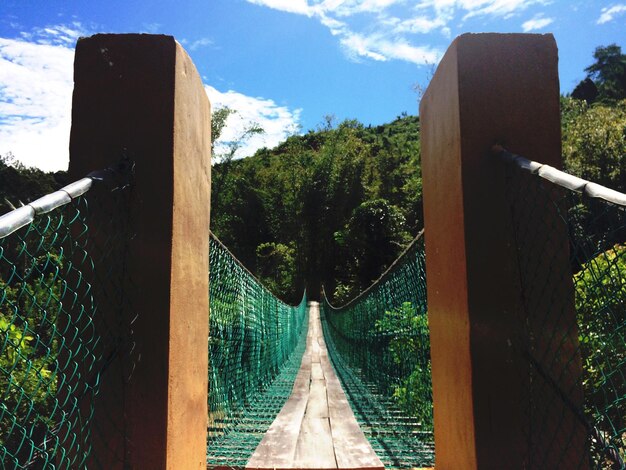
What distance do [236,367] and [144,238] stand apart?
1.87m

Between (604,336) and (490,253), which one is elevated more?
(490,253)

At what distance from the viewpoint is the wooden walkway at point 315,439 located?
1746 mm

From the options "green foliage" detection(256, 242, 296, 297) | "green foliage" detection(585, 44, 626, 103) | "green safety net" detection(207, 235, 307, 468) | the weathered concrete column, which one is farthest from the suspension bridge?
"green foliage" detection(585, 44, 626, 103)

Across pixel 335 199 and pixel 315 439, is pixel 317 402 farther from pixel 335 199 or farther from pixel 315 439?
pixel 335 199

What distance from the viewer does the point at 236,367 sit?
9.06 ft

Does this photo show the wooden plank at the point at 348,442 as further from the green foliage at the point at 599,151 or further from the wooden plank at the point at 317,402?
the green foliage at the point at 599,151

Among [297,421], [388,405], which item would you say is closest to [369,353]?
[388,405]

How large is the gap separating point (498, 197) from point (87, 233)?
0.89 m

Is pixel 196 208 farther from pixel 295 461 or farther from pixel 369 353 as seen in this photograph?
pixel 369 353

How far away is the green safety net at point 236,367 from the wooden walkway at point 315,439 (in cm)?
10

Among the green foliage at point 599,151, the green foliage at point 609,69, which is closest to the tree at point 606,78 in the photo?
the green foliage at point 609,69

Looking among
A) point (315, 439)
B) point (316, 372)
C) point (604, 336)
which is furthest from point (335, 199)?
point (604, 336)

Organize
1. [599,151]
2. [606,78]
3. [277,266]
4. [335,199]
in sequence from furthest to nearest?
[606,78], [335,199], [277,266], [599,151]

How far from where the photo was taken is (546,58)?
1098 mm
